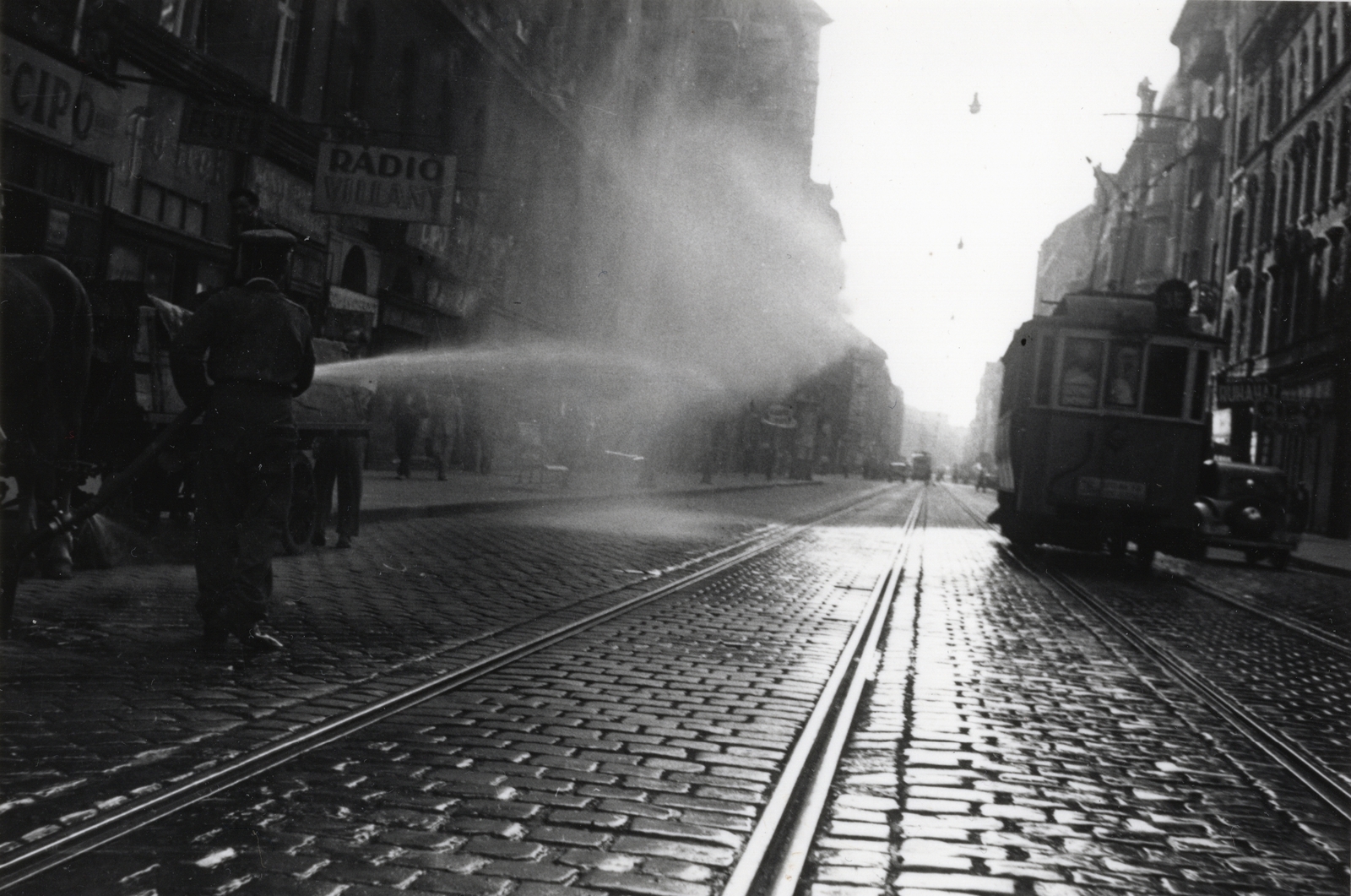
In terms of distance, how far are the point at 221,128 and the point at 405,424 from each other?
7.79 metres

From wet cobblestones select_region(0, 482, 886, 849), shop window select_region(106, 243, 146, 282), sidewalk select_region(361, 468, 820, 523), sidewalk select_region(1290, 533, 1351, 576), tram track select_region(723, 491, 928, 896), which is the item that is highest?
shop window select_region(106, 243, 146, 282)

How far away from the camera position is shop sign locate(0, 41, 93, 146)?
13.6 metres

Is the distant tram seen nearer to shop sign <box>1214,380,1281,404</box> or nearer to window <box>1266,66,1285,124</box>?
window <box>1266,66,1285,124</box>

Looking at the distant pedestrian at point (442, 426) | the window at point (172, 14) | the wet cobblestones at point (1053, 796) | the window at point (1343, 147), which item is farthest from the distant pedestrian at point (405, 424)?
the window at point (1343, 147)

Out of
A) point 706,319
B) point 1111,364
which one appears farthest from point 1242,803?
point 706,319

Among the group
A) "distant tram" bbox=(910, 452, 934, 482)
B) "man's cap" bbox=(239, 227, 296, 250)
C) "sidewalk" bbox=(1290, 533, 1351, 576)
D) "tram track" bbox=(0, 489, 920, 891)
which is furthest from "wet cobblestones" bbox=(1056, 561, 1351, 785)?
"distant tram" bbox=(910, 452, 934, 482)

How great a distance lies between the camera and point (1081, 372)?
1609 cm

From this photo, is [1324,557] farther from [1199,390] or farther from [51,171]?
[51,171]

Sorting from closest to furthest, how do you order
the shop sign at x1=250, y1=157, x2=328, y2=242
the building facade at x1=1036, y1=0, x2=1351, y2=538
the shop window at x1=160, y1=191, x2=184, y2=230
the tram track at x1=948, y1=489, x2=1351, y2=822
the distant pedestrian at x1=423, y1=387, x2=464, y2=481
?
the tram track at x1=948, y1=489, x2=1351, y2=822, the shop window at x1=160, y1=191, x2=184, y2=230, the shop sign at x1=250, y1=157, x2=328, y2=242, the distant pedestrian at x1=423, y1=387, x2=464, y2=481, the building facade at x1=1036, y1=0, x2=1351, y2=538

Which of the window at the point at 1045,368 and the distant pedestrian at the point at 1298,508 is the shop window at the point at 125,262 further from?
the distant pedestrian at the point at 1298,508

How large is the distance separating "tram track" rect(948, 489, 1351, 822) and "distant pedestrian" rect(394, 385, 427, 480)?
13873 millimetres

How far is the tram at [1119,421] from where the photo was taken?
619 inches

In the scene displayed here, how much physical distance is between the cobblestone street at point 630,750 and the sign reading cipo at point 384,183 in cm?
966

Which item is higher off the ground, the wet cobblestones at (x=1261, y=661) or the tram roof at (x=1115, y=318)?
the tram roof at (x=1115, y=318)
